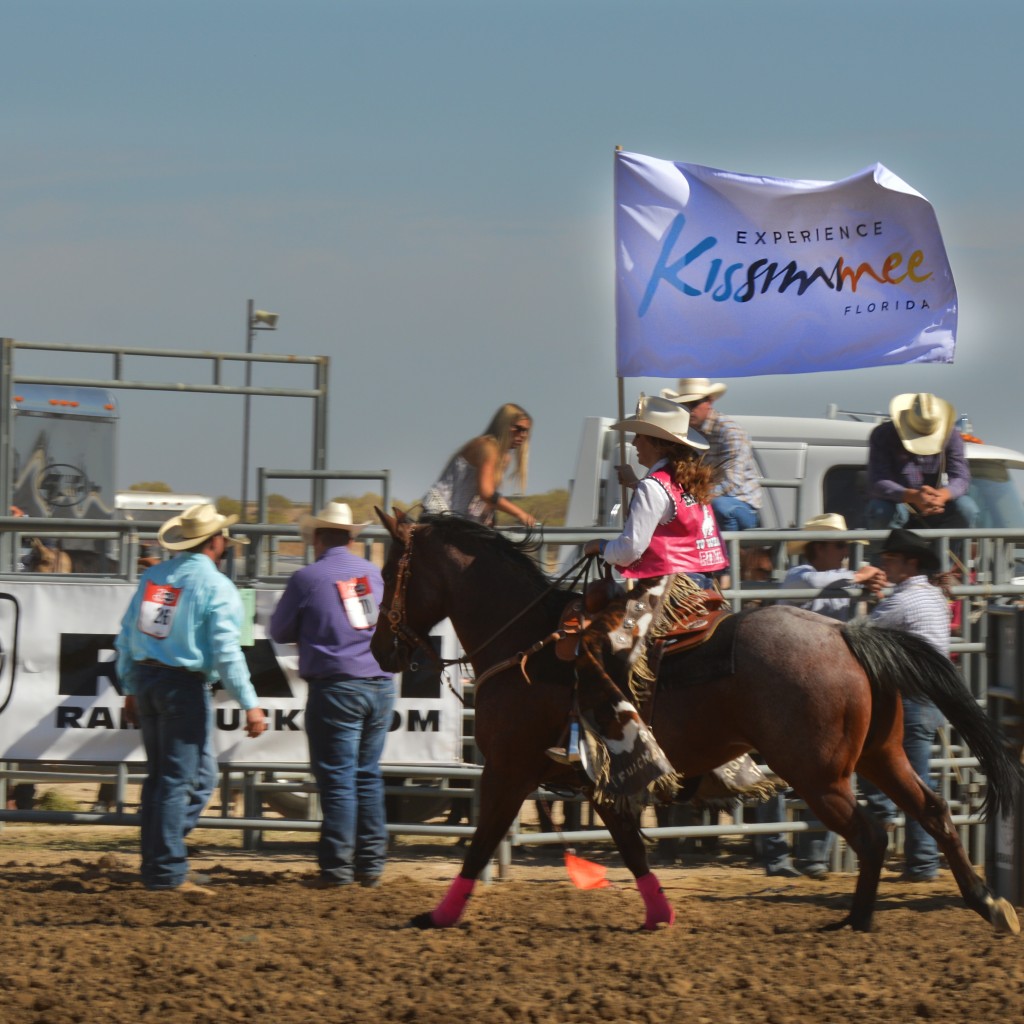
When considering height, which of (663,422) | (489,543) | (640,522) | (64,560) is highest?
(663,422)

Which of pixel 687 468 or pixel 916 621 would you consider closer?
pixel 687 468

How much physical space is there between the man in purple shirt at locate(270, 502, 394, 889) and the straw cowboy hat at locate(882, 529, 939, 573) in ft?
9.26

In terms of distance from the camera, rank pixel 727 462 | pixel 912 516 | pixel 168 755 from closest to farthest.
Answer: pixel 168 755
pixel 727 462
pixel 912 516

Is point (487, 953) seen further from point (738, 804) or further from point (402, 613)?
point (738, 804)

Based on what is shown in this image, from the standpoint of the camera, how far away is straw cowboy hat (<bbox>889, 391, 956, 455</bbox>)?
34.1ft

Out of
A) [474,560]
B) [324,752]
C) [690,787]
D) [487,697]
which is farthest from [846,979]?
[324,752]

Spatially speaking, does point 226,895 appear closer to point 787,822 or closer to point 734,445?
point 787,822

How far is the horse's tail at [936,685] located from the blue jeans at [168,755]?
10.8 feet

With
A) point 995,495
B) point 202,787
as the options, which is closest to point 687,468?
point 202,787

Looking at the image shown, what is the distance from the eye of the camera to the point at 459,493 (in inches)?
365

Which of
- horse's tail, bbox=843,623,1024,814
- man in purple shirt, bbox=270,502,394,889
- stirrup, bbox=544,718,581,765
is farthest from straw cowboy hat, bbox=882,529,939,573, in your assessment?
man in purple shirt, bbox=270,502,394,889

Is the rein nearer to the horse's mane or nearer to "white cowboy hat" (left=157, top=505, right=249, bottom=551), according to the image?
the horse's mane

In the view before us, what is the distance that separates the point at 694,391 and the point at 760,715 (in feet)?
12.4

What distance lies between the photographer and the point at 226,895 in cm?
800
